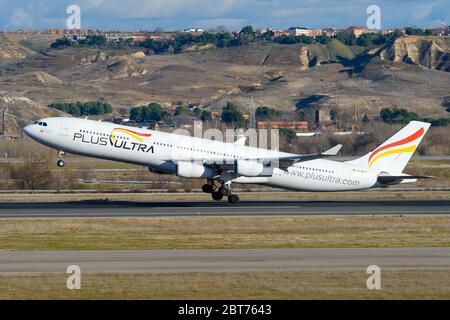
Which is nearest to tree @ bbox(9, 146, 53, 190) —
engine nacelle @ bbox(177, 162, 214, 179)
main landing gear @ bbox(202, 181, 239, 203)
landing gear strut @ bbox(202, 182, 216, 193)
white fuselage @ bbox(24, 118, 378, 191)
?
white fuselage @ bbox(24, 118, 378, 191)

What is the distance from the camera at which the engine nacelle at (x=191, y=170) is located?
60.6 meters

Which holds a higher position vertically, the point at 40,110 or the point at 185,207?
the point at 40,110

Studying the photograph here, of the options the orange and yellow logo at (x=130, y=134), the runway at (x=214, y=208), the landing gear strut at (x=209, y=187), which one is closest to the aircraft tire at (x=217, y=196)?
the landing gear strut at (x=209, y=187)

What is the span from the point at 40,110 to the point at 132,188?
12190cm

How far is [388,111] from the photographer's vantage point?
195 meters

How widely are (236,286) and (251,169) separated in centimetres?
3226

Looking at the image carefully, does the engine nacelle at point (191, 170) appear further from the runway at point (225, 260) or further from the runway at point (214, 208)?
the runway at point (225, 260)

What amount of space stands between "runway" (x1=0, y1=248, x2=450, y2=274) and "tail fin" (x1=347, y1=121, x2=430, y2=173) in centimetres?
2750

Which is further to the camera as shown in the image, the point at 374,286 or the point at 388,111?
the point at 388,111

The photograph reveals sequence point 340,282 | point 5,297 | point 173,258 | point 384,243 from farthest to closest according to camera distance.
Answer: point 384,243
point 173,258
point 340,282
point 5,297

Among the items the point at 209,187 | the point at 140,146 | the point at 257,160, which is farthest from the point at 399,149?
the point at 140,146
